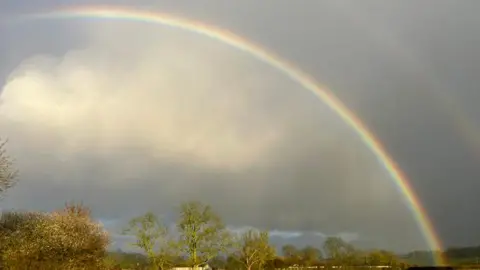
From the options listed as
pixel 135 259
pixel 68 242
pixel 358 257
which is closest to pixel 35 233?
pixel 68 242

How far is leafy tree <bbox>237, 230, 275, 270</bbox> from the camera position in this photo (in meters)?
91.4

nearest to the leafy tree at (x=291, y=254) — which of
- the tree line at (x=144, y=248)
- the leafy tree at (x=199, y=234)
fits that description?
the tree line at (x=144, y=248)

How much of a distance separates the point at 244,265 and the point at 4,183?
68489 millimetres

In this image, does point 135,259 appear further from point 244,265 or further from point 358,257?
point 358,257

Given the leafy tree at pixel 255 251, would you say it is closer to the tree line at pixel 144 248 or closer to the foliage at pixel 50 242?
the tree line at pixel 144 248

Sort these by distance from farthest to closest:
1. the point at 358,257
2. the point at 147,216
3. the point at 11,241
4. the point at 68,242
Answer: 1. the point at 358,257
2. the point at 147,216
3. the point at 68,242
4. the point at 11,241

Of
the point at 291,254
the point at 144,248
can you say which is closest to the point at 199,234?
the point at 144,248

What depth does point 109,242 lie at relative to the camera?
60219 mm

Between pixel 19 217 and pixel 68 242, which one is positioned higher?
pixel 19 217

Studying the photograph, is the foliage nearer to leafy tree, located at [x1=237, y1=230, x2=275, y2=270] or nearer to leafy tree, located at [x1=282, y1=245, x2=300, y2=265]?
leafy tree, located at [x1=237, y1=230, x2=275, y2=270]

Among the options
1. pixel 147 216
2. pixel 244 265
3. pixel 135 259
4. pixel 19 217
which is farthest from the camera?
pixel 244 265

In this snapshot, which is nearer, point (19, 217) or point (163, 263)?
point (19, 217)

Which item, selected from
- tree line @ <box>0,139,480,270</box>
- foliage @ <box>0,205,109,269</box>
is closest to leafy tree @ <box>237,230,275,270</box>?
tree line @ <box>0,139,480,270</box>

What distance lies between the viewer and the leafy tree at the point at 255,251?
91.4 m
